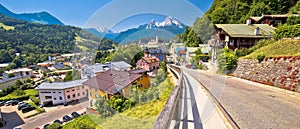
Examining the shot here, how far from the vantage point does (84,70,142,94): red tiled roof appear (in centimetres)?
155

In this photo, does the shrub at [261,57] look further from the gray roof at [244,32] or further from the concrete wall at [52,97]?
the concrete wall at [52,97]

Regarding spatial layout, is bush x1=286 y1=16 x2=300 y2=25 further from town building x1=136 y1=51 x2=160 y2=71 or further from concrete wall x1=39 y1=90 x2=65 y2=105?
concrete wall x1=39 y1=90 x2=65 y2=105

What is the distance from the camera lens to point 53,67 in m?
44.7

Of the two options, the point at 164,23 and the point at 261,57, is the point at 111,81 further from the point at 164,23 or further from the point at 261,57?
the point at 261,57

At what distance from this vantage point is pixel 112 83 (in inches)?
61.3

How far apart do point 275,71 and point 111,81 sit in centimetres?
704

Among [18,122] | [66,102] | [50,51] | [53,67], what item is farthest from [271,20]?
[50,51]

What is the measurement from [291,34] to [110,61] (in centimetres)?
1116

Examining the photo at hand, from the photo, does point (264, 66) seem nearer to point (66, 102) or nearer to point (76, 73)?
point (76, 73)

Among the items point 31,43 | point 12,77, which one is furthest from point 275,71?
point 31,43

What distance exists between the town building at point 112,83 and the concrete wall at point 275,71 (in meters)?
5.81

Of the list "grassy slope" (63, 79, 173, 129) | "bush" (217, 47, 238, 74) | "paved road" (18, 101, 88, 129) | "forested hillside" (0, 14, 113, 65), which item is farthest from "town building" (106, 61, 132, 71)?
"forested hillside" (0, 14, 113, 65)

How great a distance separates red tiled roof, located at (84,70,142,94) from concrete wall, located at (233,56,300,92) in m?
5.91

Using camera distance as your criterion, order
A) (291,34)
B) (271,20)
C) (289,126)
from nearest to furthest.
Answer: (289,126) → (291,34) → (271,20)
